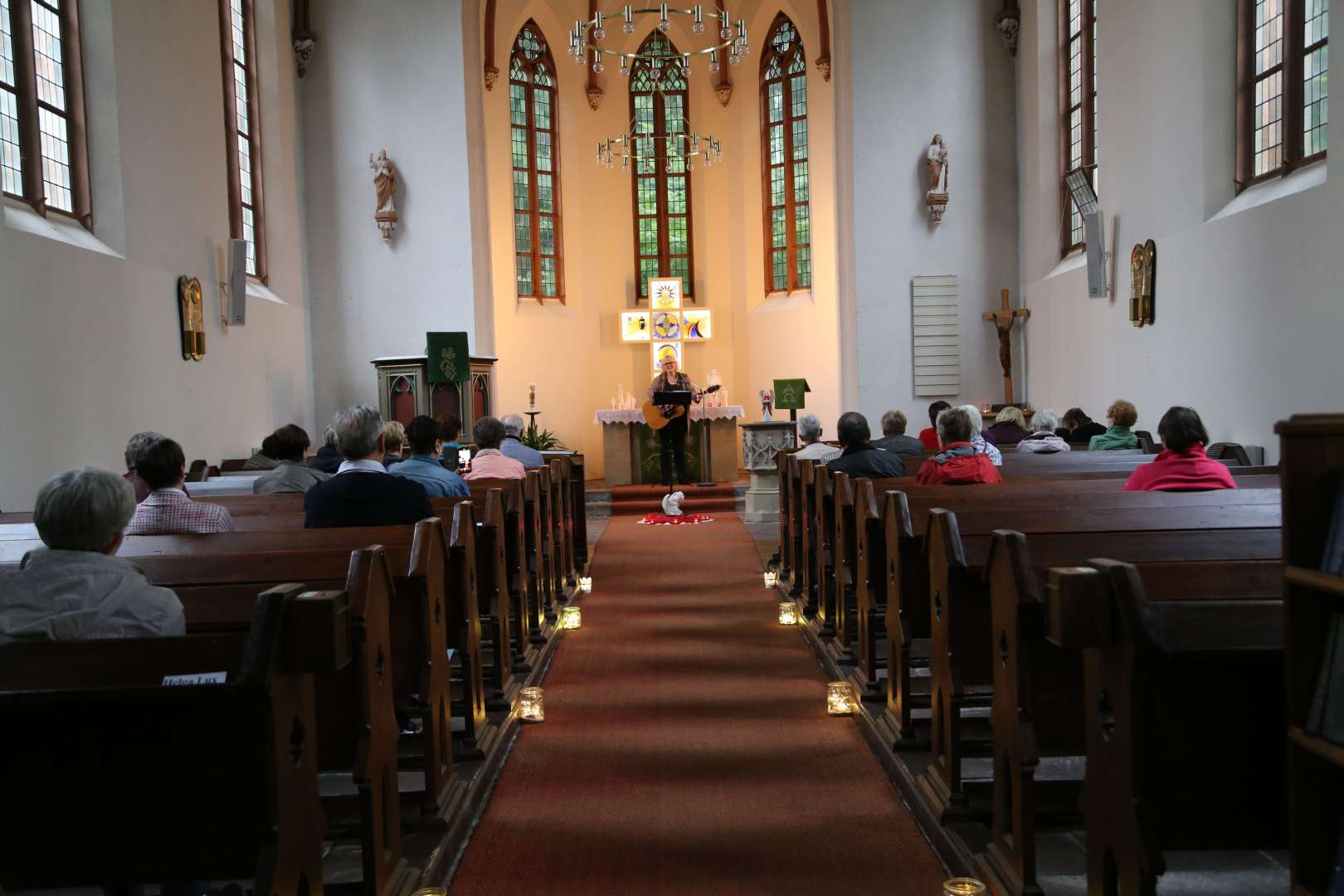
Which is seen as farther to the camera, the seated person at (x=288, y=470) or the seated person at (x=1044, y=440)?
the seated person at (x=1044, y=440)

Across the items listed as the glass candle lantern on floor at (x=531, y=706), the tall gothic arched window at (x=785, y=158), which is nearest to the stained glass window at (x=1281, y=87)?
the glass candle lantern on floor at (x=531, y=706)

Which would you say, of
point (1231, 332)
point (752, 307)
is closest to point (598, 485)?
point (752, 307)

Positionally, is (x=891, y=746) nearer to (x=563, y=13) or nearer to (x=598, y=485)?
(x=598, y=485)

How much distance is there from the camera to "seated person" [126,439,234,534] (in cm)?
363

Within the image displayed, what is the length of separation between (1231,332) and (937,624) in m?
5.33

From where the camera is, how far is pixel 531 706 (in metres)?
4.32

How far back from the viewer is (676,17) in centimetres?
1576

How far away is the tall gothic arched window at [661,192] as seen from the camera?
15.8 meters

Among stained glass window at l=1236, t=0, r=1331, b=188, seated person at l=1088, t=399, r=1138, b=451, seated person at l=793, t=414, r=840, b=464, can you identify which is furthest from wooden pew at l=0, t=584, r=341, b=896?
stained glass window at l=1236, t=0, r=1331, b=188

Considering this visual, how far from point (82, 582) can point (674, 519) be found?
8.95 metres

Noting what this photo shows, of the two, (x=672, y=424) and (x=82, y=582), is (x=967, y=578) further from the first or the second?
(x=672, y=424)

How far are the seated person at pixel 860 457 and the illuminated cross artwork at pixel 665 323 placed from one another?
29.1ft

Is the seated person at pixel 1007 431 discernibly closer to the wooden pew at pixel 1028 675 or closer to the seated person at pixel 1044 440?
the seated person at pixel 1044 440

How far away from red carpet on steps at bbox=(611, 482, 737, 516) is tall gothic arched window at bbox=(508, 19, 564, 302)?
363cm
